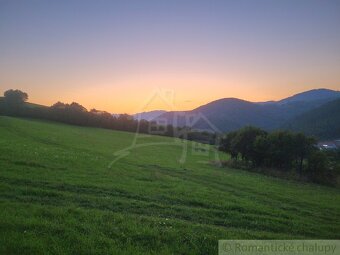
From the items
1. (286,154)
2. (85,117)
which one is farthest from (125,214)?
(85,117)

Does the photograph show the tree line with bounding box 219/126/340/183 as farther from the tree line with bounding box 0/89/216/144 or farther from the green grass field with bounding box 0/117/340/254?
the tree line with bounding box 0/89/216/144

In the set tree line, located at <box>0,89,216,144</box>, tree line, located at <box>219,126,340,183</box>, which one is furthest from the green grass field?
tree line, located at <box>0,89,216,144</box>

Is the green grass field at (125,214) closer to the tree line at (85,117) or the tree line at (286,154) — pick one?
the tree line at (286,154)

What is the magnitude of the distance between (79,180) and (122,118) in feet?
321

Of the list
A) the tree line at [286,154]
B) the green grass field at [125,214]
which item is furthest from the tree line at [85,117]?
the green grass field at [125,214]

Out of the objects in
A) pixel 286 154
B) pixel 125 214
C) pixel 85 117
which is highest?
pixel 85 117

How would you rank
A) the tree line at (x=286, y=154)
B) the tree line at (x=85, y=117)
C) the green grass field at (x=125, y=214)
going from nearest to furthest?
1. the green grass field at (x=125, y=214)
2. the tree line at (x=286, y=154)
3. the tree line at (x=85, y=117)

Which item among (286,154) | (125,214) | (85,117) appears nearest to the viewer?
(125,214)

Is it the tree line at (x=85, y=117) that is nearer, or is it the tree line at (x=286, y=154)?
the tree line at (x=286, y=154)

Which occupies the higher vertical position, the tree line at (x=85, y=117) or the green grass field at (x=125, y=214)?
the tree line at (x=85, y=117)

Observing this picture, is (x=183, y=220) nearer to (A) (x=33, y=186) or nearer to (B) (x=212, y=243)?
(B) (x=212, y=243)

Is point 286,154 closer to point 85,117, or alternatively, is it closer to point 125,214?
point 125,214

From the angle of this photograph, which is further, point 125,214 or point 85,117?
point 85,117

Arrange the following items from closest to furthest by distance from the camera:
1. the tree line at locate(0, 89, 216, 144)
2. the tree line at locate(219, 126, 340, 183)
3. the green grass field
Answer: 1. the green grass field
2. the tree line at locate(219, 126, 340, 183)
3. the tree line at locate(0, 89, 216, 144)
